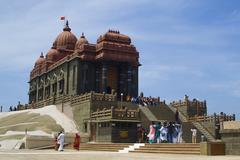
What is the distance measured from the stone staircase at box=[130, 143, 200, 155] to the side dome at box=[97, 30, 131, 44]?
95.5 feet

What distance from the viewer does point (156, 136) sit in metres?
30.0

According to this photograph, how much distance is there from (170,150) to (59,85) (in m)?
37.4

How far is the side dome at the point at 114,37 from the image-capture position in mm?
53969

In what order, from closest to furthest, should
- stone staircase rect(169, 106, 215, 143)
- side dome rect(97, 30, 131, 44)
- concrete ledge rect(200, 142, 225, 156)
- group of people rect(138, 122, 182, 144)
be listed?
concrete ledge rect(200, 142, 225, 156) < group of people rect(138, 122, 182, 144) < stone staircase rect(169, 106, 215, 143) < side dome rect(97, 30, 131, 44)

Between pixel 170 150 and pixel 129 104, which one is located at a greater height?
pixel 129 104

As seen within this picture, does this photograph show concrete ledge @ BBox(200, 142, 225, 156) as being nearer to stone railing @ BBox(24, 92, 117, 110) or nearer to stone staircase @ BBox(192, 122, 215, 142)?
stone staircase @ BBox(192, 122, 215, 142)

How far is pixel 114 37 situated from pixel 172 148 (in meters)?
31.9

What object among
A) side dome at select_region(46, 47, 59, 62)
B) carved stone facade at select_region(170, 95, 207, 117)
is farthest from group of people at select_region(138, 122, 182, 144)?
side dome at select_region(46, 47, 59, 62)

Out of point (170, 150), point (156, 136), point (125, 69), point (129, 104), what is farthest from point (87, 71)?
point (170, 150)

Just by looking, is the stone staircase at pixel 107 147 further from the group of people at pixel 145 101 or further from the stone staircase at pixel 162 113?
the group of people at pixel 145 101

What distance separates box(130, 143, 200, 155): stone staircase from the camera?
2240 cm

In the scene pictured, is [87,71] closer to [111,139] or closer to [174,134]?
[111,139]

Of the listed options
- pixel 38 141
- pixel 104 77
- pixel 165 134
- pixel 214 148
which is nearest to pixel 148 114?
pixel 165 134

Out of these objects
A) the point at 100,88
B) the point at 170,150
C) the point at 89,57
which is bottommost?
the point at 170,150
